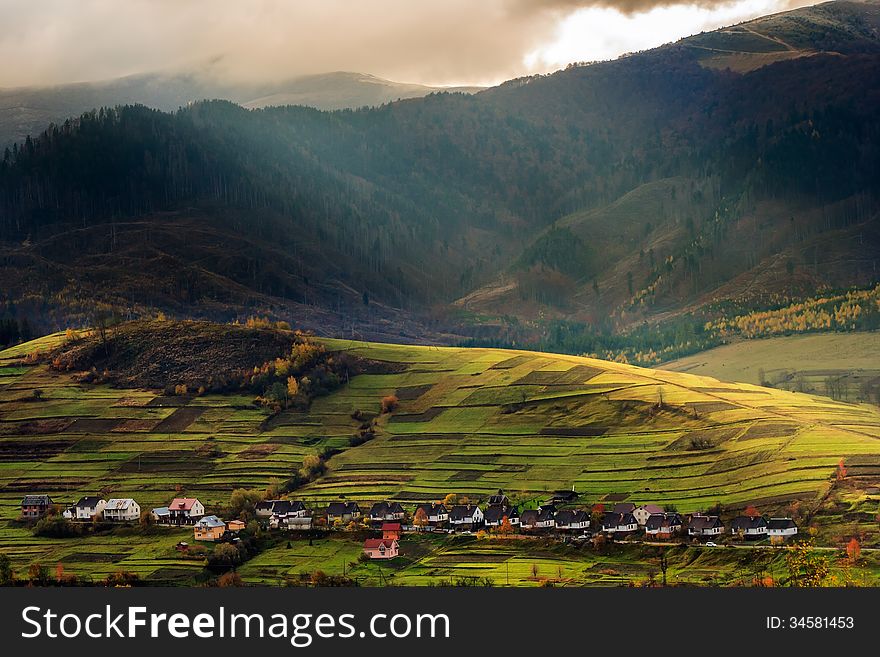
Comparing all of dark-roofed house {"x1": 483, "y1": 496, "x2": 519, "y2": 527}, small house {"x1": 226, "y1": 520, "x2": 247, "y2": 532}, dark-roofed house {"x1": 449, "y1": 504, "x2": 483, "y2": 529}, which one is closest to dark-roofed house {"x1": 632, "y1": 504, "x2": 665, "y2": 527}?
dark-roofed house {"x1": 483, "y1": 496, "x2": 519, "y2": 527}

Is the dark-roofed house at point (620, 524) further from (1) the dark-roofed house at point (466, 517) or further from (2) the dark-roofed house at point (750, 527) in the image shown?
(1) the dark-roofed house at point (466, 517)

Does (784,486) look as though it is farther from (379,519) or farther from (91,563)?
(91,563)

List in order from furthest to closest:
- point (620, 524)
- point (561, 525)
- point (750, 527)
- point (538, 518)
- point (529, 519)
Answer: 1. point (529, 519)
2. point (538, 518)
3. point (561, 525)
4. point (620, 524)
5. point (750, 527)

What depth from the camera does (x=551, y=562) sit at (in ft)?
572

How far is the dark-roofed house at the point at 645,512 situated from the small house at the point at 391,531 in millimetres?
31693

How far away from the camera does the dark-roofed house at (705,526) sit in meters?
180

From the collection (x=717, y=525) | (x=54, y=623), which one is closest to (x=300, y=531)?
(x=717, y=525)

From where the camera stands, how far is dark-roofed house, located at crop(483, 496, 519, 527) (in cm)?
19438

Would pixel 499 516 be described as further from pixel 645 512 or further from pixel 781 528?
pixel 781 528

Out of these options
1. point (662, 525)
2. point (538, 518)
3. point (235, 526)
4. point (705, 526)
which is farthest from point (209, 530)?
point (705, 526)

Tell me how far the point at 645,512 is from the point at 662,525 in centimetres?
598

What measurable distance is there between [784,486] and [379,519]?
55.9 meters

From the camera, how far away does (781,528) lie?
176500 millimetres

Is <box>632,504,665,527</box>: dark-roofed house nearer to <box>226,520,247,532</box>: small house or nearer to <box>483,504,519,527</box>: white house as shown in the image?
<box>483,504,519,527</box>: white house
